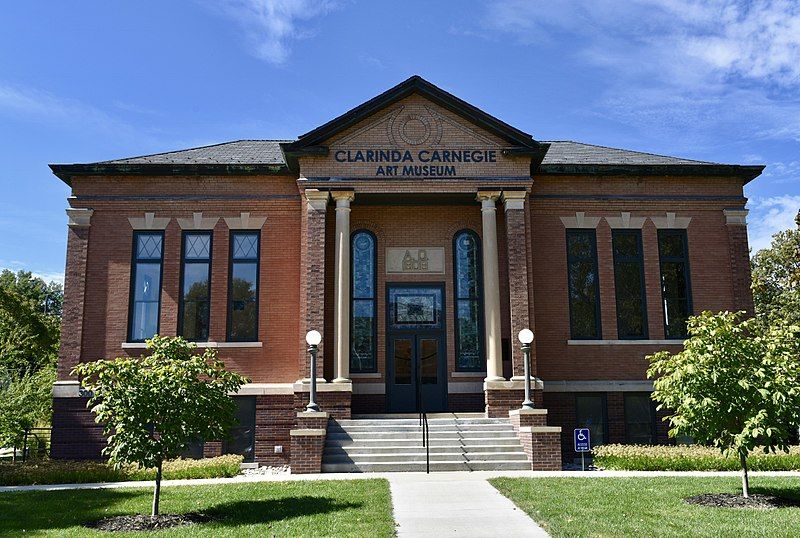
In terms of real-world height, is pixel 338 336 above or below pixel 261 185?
below

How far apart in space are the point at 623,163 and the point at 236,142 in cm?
1334

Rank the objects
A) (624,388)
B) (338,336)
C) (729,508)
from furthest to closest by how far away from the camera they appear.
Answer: (624,388) < (338,336) < (729,508)

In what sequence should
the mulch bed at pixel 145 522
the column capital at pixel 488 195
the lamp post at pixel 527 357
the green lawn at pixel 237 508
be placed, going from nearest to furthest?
→ 1. the green lawn at pixel 237 508
2. the mulch bed at pixel 145 522
3. the lamp post at pixel 527 357
4. the column capital at pixel 488 195

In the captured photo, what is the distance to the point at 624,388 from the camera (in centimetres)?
2016

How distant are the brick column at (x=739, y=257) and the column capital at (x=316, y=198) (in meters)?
12.5

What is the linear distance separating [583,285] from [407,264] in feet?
17.9

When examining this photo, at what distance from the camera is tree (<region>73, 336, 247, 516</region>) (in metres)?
10.5

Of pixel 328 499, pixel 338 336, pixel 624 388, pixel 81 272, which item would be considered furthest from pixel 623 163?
pixel 81 272

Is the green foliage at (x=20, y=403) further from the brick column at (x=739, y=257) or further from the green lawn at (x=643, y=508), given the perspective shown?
the brick column at (x=739, y=257)

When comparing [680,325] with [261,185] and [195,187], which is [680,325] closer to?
[261,185]

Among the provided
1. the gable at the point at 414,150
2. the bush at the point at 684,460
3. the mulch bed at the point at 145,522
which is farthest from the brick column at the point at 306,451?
the gable at the point at 414,150

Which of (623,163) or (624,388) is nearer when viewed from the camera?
(624,388)

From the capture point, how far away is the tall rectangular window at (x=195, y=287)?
20328 mm

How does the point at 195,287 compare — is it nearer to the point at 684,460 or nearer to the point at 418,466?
the point at 418,466
